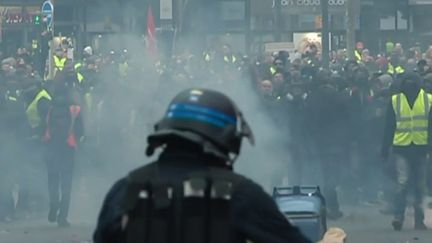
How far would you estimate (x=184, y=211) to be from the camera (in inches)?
147

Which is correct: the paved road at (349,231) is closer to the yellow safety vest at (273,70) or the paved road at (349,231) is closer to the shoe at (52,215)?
the shoe at (52,215)

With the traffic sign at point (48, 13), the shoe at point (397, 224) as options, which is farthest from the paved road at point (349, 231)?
the traffic sign at point (48, 13)

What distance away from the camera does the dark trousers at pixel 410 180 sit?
14320mm

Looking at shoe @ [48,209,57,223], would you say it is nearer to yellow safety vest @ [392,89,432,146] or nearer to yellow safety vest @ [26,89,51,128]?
yellow safety vest @ [26,89,51,128]

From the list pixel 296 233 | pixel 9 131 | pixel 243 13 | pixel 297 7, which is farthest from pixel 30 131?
pixel 243 13

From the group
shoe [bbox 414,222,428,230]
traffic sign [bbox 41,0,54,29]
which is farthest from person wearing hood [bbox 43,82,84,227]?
traffic sign [bbox 41,0,54,29]

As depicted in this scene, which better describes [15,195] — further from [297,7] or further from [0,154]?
[297,7]

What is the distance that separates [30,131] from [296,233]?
1243 cm

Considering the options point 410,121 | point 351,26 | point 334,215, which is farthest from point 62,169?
point 351,26

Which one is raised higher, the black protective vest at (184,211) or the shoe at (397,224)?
the black protective vest at (184,211)

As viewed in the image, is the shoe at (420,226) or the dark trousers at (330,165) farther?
the dark trousers at (330,165)

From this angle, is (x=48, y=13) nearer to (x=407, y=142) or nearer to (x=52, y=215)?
(x=52, y=215)

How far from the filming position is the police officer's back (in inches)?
146

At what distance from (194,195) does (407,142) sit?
1079cm
